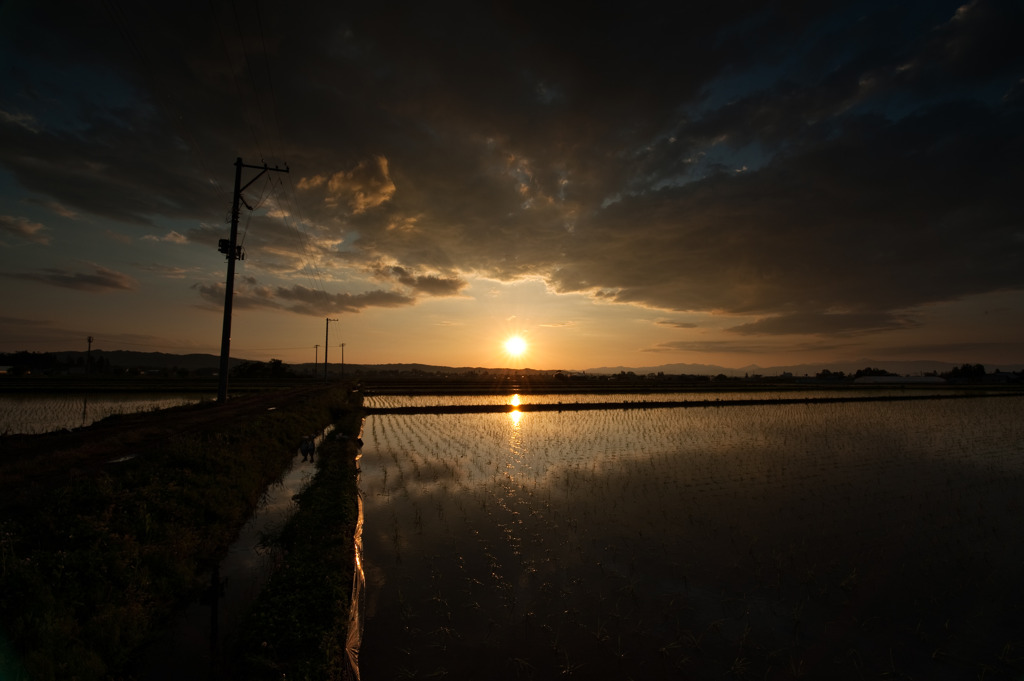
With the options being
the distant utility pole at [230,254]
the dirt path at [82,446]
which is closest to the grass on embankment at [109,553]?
the dirt path at [82,446]

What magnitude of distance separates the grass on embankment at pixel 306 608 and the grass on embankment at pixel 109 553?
1519 millimetres

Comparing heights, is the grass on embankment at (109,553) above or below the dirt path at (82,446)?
below

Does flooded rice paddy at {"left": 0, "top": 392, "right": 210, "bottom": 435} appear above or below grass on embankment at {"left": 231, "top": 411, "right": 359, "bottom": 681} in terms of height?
above

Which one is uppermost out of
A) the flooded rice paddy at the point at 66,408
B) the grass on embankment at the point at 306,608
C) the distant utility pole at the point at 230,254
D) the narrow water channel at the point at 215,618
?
the distant utility pole at the point at 230,254

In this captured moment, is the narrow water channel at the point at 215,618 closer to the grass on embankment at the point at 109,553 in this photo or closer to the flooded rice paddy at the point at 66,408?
the grass on embankment at the point at 109,553

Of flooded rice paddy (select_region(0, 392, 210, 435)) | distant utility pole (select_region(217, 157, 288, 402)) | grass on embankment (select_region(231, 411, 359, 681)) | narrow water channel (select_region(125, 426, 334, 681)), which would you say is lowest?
narrow water channel (select_region(125, 426, 334, 681))

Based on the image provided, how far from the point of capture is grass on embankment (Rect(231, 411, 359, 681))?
213 inches

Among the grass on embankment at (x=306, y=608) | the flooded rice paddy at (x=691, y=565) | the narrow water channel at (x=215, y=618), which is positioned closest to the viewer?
the grass on embankment at (x=306, y=608)

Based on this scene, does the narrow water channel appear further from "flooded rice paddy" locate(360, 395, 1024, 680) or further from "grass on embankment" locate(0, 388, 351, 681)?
"flooded rice paddy" locate(360, 395, 1024, 680)

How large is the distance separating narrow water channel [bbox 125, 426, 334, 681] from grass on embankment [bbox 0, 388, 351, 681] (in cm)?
26

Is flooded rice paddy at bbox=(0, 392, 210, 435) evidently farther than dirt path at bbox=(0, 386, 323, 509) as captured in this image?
Yes

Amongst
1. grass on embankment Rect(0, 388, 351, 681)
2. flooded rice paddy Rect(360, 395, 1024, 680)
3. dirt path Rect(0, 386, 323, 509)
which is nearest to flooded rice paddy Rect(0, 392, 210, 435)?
dirt path Rect(0, 386, 323, 509)

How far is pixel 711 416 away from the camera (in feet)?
113

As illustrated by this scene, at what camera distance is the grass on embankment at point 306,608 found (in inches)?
213
